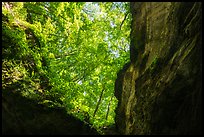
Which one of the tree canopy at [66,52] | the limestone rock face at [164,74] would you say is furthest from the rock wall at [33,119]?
the limestone rock face at [164,74]

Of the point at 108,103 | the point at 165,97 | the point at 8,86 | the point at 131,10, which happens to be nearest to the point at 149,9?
the point at 131,10

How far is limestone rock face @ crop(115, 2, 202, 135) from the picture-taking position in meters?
8.77

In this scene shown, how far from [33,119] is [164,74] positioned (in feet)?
16.4

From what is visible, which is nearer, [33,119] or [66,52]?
[33,119]

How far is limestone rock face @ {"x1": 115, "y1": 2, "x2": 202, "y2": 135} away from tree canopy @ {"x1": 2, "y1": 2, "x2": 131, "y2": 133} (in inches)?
94.8

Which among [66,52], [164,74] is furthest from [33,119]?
[66,52]

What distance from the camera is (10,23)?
1364 cm

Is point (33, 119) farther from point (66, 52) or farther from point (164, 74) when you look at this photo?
point (66, 52)

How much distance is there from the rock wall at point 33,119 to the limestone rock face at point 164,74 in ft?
8.20

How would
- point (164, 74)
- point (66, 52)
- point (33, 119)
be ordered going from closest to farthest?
point (164, 74)
point (33, 119)
point (66, 52)

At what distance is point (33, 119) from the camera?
36.5 ft

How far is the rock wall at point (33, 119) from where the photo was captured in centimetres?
1030

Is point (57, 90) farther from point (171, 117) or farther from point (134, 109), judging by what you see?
point (171, 117)

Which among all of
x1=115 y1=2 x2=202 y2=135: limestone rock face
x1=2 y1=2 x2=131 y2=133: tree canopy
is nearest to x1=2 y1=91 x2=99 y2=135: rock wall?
x1=2 y1=2 x2=131 y2=133: tree canopy
